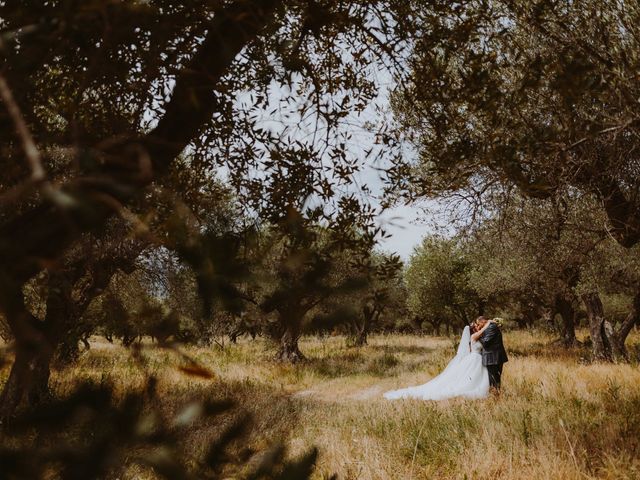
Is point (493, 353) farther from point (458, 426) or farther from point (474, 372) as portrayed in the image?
point (458, 426)

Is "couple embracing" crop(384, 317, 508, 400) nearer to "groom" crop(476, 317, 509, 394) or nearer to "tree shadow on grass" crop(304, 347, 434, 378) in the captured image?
"groom" crop(476, 317, 509, 394)

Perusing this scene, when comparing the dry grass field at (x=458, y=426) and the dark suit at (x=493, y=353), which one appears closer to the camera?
the dry grass field at (x=458, y=426)

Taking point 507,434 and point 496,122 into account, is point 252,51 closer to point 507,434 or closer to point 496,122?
point 496,122

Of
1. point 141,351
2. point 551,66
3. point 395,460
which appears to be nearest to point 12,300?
point 141,351

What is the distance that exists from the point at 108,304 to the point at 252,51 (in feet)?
9.79

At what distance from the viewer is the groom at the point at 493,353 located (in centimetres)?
1225

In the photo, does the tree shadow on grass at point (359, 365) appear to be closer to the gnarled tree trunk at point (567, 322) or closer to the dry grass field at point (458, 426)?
the dry grass field at point (458, 426)

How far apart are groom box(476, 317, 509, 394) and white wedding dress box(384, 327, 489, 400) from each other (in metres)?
0.48

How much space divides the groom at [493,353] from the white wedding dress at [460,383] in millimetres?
480

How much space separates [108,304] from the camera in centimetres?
179

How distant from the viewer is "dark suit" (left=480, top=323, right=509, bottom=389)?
12.2 meters

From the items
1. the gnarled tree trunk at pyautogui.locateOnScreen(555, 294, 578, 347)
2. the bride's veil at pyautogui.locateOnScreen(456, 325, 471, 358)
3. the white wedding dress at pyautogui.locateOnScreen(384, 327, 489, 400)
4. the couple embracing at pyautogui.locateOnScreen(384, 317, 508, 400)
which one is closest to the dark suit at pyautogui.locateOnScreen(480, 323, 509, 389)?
the couple embracing at pyautogui.locateOnScreen(384, 317, 508, 400)

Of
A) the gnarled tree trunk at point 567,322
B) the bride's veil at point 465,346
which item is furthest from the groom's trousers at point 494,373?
the gnarled tree trunk at point 567,322

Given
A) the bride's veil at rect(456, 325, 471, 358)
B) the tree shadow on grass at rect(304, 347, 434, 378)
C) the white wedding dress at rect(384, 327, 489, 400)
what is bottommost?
the tree shadow on grass at rect(304, 347, 434, 378)
